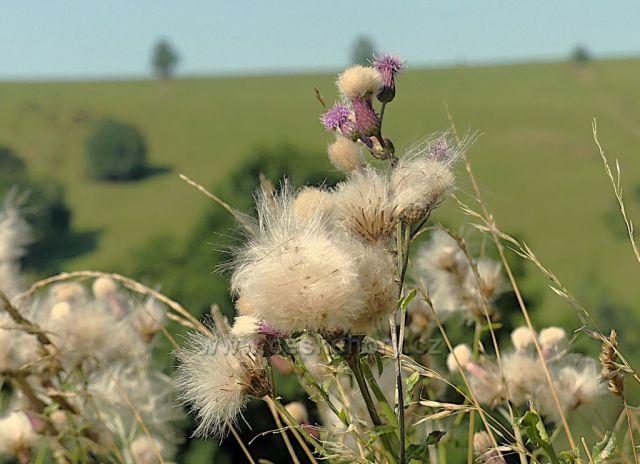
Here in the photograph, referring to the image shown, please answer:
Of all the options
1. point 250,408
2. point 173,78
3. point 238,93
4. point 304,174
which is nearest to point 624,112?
point 238,93

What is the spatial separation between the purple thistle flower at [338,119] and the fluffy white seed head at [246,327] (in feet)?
0.82

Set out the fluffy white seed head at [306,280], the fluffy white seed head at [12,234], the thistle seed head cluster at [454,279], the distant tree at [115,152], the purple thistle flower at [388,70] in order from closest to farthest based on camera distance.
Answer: the fluffy white seed head at [306,280], the purple thistle flower at [388,70], the thistle seed head cluster at [454,279], the fluffy white seed head at [12,234], the distant tree at [115,152]

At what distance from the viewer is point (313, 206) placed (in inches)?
35.8

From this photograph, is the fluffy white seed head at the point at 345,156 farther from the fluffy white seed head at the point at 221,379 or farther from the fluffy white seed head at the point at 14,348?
the fluffy white seed head at the point at 14,348

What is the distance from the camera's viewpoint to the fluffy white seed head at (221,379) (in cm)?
97

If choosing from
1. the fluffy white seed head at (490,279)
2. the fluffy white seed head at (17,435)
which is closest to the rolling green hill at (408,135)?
the fluffy white seed head at (490,279)

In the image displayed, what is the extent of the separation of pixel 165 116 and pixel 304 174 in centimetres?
4976

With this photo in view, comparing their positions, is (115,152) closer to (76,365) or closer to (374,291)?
(76,365)

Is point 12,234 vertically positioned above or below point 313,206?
below

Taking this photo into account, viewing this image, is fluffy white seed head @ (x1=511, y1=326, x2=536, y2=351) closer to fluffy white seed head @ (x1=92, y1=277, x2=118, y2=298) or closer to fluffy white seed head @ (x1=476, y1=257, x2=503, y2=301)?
fluffy white seed head @ (x1=476, y1=257, x2=503, y2=301)

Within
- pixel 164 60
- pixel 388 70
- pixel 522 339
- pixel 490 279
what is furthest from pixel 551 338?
pixel 164 60

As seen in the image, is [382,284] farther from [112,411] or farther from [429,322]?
[112,411]

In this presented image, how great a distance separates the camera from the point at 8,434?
5.47 ft

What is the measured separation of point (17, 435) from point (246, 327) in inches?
37.0
